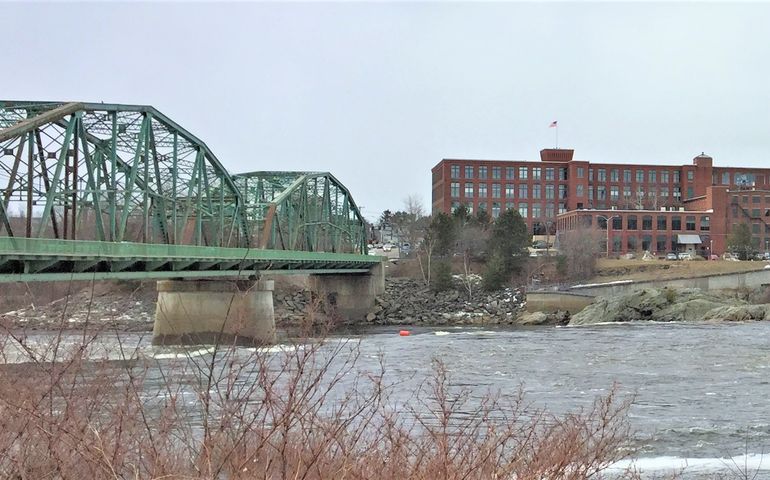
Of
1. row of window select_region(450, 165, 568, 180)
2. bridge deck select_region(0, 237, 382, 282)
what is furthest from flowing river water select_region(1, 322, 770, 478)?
row of window select_region(450, 165, 568, 180)

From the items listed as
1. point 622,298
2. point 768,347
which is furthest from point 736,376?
point 622,298

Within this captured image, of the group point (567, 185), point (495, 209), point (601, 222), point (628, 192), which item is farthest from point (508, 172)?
point (601, 222)

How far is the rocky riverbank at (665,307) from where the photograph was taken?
67.4 meters

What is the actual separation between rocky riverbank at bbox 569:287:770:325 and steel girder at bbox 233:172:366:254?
29.0 meters

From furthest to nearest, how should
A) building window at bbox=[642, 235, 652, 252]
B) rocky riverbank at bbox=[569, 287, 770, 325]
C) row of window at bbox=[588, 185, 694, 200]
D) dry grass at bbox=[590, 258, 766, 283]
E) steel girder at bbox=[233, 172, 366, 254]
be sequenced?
row of window at bbox=[588, 185, 694, 200] → building window at bbox=[642, 235, 652, 252] → dry grass at bbox=[590, 258, 766, 283] → steel girder at bbox=[233, 172, 366, 254] → rocky riverbank at bbox=[569, 287, 770, 325]

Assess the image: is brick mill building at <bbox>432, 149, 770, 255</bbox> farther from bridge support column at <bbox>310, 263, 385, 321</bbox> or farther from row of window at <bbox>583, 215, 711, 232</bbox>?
bridge support column at <bbox>310, 263, 385, 321</bbox>

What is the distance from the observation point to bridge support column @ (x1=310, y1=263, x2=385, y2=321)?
290 ft

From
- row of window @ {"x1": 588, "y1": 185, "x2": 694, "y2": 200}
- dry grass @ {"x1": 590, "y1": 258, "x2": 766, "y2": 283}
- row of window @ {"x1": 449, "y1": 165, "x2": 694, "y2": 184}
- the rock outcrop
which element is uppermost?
row of window @ {"x1": 449, "y1": 165, "x2": 694, "y2": 184}

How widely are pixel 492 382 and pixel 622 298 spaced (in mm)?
49856

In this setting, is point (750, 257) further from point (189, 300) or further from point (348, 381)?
point (348, 381)

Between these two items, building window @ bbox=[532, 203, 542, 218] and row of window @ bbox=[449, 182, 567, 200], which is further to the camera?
building window @ bbox=[532, 203, 542, 218]

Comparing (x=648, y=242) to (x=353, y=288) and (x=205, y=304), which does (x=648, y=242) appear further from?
(x=205, y=304)

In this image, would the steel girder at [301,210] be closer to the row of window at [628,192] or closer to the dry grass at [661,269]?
the dry grass at [661,269]

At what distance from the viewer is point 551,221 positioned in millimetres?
148000
